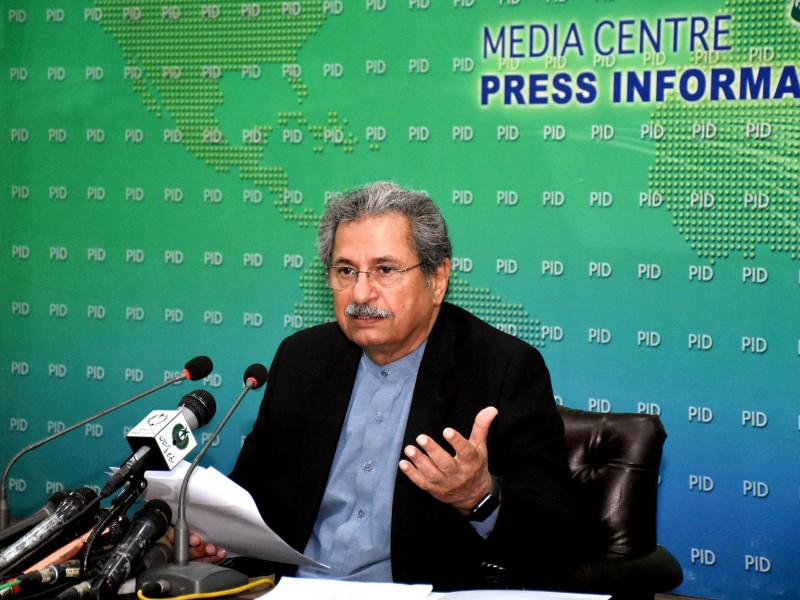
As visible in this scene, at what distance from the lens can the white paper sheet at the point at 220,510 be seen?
211 centimetres

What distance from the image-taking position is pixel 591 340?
4016mm

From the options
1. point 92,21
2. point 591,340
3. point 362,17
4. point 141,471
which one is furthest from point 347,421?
point 92,21

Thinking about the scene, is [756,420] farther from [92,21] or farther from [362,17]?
[92,21]

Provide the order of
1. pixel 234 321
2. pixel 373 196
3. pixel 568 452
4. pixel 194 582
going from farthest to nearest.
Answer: pixel 234 321, pixel 568 452, pixel 373 196, pixel 194 582

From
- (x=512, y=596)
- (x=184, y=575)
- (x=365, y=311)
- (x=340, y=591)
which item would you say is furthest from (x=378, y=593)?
(x=365, y=311)

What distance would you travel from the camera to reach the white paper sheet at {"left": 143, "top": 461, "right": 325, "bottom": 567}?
2.11m

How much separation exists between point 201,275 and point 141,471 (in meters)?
2.71

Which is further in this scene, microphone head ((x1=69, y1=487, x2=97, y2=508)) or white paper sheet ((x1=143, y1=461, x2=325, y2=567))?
white paper sheet ((x1=143, y1=461, x2=325, y2=567))

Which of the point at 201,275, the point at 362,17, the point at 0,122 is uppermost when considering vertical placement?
the point at 362,17

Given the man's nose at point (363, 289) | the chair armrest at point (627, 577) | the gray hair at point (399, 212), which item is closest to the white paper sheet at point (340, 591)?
the chair armrest at point (627, 577)

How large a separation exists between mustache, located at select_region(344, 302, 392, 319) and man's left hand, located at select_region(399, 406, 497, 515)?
47cm

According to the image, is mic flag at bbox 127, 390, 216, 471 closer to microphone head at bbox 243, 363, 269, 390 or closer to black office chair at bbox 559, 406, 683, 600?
microphone head at bbox 243, 363, 269, 390

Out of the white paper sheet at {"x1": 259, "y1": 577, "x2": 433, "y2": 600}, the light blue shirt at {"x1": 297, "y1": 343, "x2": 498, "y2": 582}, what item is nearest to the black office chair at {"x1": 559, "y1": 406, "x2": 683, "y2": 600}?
the light blue shirt at {"x1": 297, "y1": 343, "x2": 498, "y2": 582}

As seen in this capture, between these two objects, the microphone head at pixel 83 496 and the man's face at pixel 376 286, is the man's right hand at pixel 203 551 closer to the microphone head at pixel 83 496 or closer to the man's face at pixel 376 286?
the microphone head at pixel 83 496
